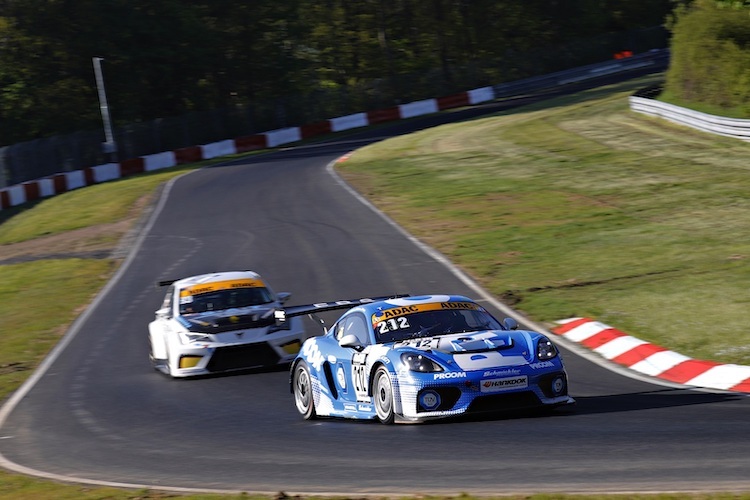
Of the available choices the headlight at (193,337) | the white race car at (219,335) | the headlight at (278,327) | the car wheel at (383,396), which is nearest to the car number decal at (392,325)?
the car wheel at (383,396)

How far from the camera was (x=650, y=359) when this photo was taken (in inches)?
541

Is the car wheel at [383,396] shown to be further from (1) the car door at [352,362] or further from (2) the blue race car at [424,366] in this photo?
(1) the car door at [352,362]

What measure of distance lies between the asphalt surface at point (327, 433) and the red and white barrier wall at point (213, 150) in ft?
77.5

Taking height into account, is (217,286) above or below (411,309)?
below

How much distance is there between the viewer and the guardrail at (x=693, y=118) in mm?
36875

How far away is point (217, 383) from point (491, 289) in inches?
257

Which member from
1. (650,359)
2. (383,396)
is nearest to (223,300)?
(650,359)

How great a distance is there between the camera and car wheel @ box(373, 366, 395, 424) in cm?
1054

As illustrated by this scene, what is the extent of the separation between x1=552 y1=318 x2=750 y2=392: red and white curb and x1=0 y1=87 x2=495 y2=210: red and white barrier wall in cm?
3269

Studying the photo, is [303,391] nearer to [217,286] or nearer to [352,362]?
[352,362]

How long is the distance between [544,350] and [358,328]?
6.96 ft

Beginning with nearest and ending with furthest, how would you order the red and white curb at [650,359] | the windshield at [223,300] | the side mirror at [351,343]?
the side mirror at [351,343] < the red and white curb at [650,359] < the windshield at [223,300]

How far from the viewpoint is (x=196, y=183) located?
1628 inches

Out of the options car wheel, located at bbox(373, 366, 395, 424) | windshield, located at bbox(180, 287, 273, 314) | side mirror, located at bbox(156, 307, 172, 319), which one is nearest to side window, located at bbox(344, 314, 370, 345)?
car wheel, located at bbox(373, 366, 395, 424)
